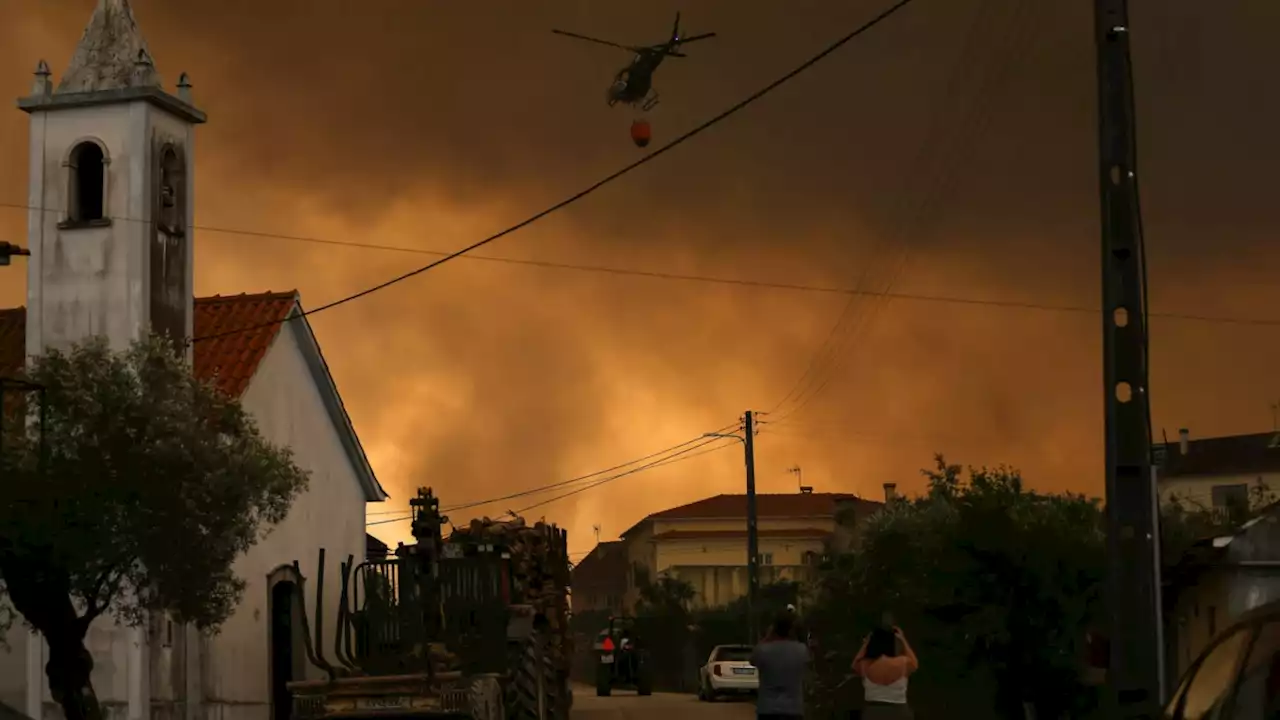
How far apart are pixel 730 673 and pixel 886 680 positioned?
2923cm

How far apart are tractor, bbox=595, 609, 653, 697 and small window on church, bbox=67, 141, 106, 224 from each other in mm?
21942

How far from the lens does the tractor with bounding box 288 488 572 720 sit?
2273 centimetres

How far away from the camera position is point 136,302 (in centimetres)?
3584

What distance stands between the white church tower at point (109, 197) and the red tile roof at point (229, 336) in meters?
1.42

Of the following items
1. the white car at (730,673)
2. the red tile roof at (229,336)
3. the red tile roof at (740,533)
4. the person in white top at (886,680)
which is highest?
the red tile roof at (229,336)

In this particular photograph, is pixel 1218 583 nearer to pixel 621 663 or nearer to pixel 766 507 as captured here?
pixel 621 663

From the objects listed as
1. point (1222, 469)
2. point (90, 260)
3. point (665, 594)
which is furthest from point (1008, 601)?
point (1222, 469)

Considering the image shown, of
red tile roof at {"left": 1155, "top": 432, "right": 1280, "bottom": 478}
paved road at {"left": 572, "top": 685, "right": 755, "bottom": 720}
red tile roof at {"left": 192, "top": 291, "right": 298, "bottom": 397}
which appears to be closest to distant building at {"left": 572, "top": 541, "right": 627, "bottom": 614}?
red tile roof at {"left": 1155, "top": 432, "right": 1280, "bottom": 478}

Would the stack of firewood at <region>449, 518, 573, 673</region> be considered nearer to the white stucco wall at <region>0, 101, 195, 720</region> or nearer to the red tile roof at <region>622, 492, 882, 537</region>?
the white stucco wall at <region>0, 101, 195, 720</region>

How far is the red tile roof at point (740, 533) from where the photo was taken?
120438 millimetres

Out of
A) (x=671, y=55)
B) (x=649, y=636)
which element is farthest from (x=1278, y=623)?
(x=649, y=636)

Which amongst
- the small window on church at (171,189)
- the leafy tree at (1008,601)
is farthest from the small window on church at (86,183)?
the leafy tree at (1008,601)

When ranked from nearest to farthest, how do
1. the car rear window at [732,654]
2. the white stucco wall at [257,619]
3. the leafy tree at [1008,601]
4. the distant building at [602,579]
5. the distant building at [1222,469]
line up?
the leafy tree at [1008,601] < the white stucco wall at [257,619] < the car rear window at [732,654] < the distant building at [1222,469] < the distant building at [602,579]

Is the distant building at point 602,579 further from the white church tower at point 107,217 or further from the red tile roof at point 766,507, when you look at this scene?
the white church tower at point 107,217
